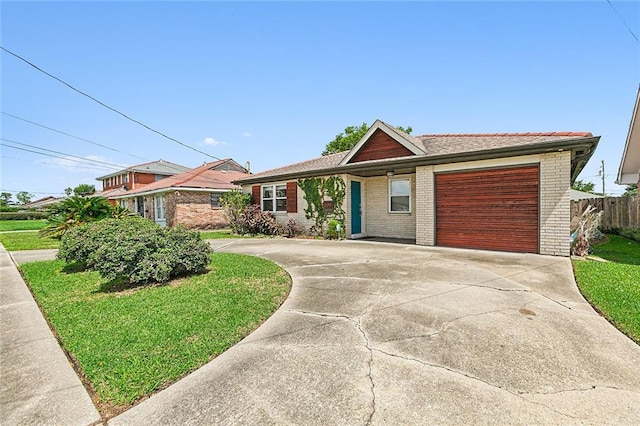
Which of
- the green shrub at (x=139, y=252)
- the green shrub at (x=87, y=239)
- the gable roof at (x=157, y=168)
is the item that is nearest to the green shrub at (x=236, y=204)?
the green shrub at (x=87, y=239)

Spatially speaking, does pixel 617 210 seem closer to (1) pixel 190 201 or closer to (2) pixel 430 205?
(2) pixel 430 205

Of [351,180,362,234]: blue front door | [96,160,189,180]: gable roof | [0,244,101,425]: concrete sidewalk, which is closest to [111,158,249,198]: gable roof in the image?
[96,160,189,180]: gable roof

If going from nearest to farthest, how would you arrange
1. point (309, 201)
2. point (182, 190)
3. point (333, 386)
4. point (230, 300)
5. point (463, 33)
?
point (333, 386)
point (230, 300)
point (463, 33)
point (309, 201)
point (182, 190)

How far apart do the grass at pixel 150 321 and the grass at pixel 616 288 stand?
457cm

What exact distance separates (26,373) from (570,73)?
14958 millimetres

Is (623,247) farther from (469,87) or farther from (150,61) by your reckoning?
(150,61)

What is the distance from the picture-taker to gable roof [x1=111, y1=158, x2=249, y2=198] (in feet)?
65.3


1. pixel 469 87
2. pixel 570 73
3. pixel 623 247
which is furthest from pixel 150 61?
pixel 623 247

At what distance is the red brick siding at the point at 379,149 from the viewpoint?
12188 millimetres

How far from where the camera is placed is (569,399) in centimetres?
227

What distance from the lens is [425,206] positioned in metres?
10.5

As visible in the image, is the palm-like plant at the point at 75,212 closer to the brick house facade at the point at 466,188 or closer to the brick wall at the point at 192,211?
the brick wall at the point at 192,211

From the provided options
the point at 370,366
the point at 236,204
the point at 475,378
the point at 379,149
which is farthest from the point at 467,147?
the point at 236,204

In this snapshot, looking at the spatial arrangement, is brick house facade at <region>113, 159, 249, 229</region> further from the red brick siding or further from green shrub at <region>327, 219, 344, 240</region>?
the red brick siding
